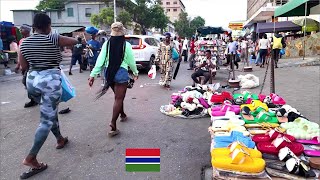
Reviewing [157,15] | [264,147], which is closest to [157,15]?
[157,15]

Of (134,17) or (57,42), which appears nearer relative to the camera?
(57,42)

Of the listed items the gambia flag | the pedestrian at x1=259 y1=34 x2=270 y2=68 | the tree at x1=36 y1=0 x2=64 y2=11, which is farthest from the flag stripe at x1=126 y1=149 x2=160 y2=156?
the tree at x1=36 y1=0 x2=64 y2=11

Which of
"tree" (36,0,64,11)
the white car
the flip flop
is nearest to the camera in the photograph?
the flip flop

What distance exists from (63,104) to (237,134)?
17.3 ft

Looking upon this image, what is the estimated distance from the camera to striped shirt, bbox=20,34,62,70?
362 cm

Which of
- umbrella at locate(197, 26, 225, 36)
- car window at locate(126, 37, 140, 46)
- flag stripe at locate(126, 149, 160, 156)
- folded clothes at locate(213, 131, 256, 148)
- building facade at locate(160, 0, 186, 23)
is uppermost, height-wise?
building facade at locate(160, 0, 186, 23)

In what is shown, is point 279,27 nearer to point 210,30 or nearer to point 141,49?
point 210,30

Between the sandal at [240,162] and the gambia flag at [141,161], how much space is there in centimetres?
87

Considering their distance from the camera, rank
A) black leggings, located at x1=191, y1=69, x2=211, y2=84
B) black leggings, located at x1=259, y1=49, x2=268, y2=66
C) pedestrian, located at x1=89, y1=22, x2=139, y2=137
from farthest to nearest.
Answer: black leggings, located at x1=259, y1=49, x2=268, y2=66 < black leggings, located at x1=191, y1=69, x2=211, y2=84 < pedestrian, located at x1=89, y1=22, x2=139, y2=137

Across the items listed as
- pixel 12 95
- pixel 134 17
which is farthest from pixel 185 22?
pixel 12 95

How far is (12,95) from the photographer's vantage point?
29.5ft

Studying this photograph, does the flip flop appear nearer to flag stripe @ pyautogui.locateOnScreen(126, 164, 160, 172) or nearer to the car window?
flag stripe @ pyautogui.locateOnScreen(126, 164, 160, 172)

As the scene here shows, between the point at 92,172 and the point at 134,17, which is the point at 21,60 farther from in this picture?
the point at 134,17

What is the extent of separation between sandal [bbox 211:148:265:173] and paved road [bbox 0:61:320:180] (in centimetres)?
82
